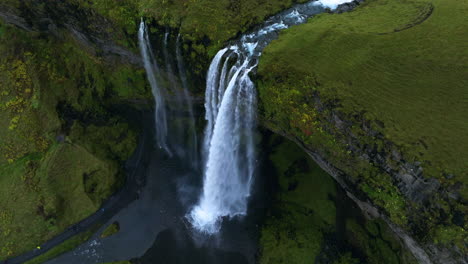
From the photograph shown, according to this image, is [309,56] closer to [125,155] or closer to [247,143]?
[247,143]

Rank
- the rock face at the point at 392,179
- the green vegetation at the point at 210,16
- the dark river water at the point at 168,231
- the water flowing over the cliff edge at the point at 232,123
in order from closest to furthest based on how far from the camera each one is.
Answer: the rock face at the point at 392,179
the water flowing over the cliff edge at the point at 232,123
the dark river water at the point at 168,231
the green vegetation at the point at 210,16

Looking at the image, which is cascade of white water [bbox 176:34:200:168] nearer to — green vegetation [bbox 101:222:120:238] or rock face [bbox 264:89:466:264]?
green vegetation [bbox 101:222:120:238]

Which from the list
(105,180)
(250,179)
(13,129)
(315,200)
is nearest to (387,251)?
(315,200)

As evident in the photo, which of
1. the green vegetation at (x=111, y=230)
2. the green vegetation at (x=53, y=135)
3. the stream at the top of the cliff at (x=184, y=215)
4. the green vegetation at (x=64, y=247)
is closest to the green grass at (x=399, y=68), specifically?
the stream at the top of the cliff at (x=184, y=215)

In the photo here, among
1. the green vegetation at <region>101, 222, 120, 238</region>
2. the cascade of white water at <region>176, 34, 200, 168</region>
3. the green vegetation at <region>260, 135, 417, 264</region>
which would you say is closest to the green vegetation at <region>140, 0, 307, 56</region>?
the cascade of white water at <region>176, 34, 200, 168</region>

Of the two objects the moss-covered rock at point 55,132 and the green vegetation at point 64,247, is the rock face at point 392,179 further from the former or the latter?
the green vegetation at point 64,247
